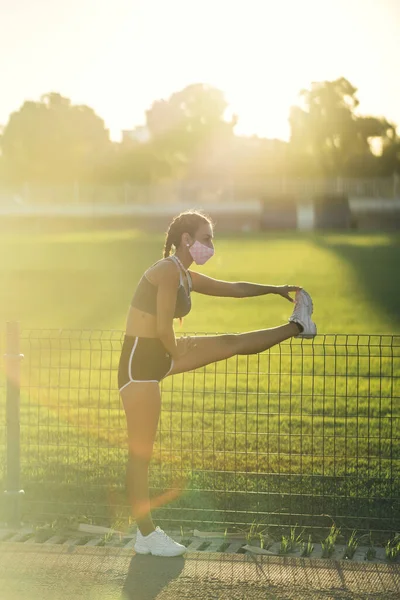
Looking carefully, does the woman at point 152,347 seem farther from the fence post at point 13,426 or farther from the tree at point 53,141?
the tree at point 53,141

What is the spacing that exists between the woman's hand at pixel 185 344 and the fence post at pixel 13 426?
4.19 ft

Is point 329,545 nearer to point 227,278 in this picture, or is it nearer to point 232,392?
point 232,392

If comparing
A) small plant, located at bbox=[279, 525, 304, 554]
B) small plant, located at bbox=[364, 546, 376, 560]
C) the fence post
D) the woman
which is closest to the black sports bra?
the woman

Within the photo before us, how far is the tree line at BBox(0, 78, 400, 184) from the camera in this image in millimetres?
98500

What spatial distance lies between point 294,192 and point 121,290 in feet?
186

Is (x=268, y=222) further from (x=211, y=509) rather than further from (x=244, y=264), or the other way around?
(x=211, y=509)

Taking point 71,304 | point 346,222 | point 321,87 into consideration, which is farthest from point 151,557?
point 321,87

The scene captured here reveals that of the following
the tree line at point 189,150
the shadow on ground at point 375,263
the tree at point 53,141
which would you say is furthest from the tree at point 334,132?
the shadow on ground at point 375,263

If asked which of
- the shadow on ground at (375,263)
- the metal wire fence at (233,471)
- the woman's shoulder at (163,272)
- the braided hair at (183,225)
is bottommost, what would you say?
the shadow on ground at (375,263)

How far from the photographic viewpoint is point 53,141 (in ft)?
334

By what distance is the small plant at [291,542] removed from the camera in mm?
6793

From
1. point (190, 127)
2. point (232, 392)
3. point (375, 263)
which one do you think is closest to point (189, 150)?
point (190, 127)

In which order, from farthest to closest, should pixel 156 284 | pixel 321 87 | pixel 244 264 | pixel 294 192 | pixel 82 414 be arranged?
pixel 321 87, pixel 294 192, pixel 244 264, pixel 82 414, pixel 156 284

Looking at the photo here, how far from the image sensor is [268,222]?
8269 centimetres
